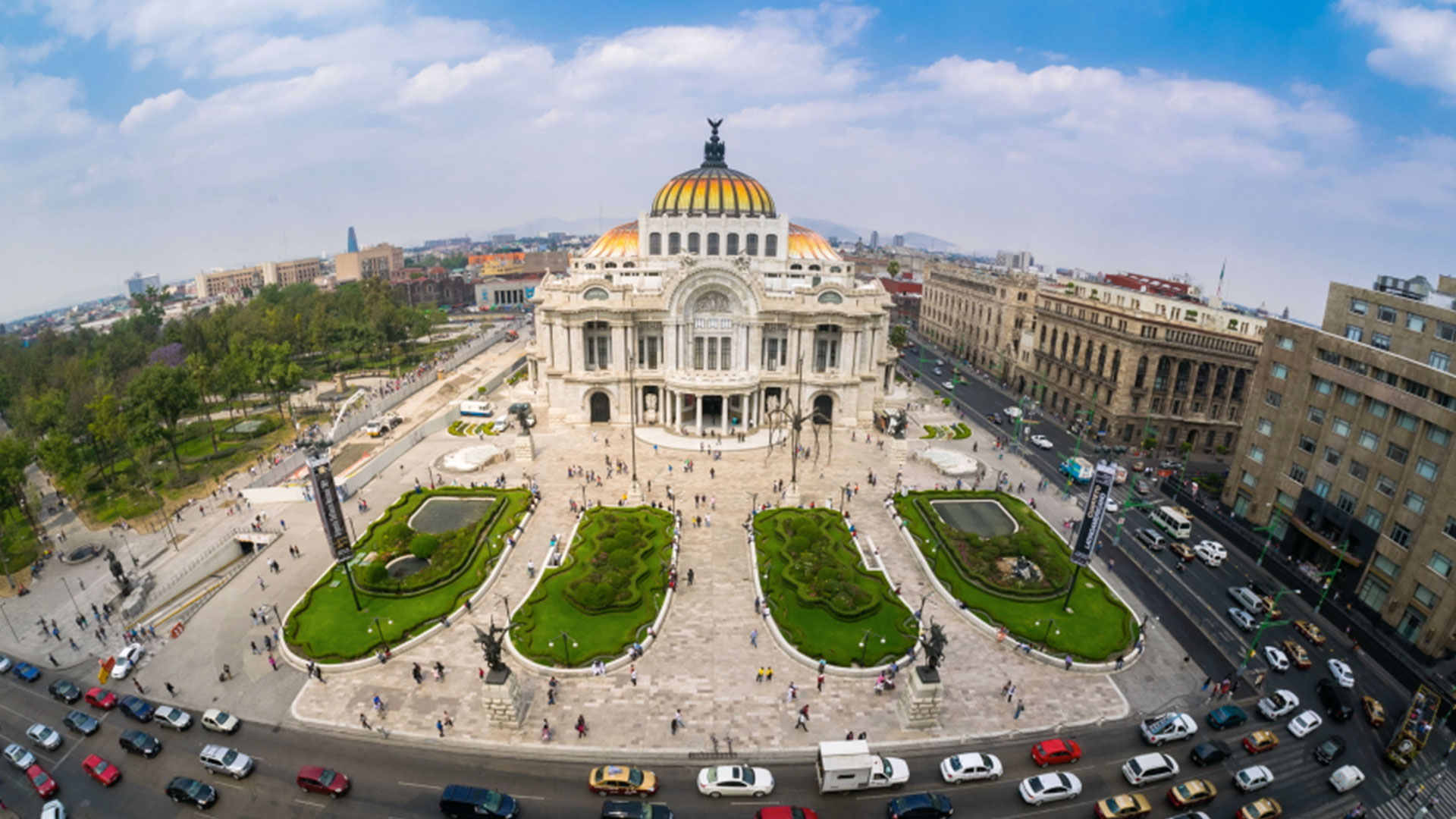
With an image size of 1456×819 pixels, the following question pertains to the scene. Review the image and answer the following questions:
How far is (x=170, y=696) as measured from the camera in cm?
3622

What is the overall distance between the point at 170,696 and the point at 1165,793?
50.0 metres

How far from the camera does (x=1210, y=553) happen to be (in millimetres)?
50656

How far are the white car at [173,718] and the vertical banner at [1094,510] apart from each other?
4944 centimetres

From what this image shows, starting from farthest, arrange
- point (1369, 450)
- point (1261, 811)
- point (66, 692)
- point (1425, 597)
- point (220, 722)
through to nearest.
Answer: point (1369, 450)
point (1425, 597)
point (66, 692)
point (220, 722)
point (1261, 811)

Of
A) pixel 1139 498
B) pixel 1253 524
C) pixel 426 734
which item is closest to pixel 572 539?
pixel 426 734

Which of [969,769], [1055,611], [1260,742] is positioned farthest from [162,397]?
[1260,742]

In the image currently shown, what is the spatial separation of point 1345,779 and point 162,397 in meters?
93.6

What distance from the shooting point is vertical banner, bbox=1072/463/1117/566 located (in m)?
39.4

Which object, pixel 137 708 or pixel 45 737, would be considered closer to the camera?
pixel 45 737

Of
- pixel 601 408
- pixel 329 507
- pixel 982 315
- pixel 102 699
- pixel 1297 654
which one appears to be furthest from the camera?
pixel 982 315

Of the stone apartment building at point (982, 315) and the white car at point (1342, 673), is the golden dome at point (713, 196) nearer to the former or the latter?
the stone apartment building at point (982, 315)

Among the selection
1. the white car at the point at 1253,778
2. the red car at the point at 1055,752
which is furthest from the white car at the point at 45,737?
the white car at the point at 1253,778

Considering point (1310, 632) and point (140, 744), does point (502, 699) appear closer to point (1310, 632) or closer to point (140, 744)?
point (140, 744)

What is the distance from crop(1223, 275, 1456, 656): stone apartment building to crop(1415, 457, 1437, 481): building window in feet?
0.21
